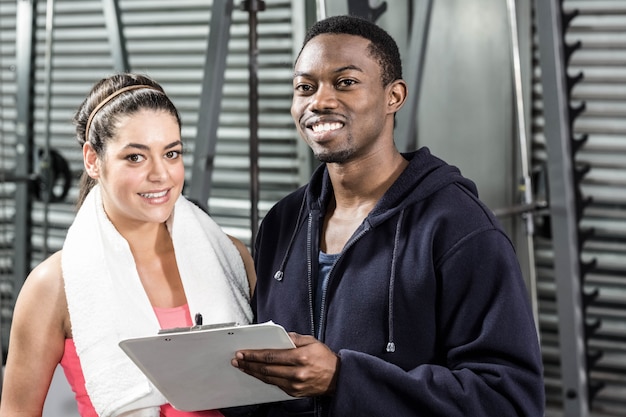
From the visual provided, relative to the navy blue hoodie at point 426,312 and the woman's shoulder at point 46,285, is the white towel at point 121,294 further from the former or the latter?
the navy blue hoodie at point 426,312

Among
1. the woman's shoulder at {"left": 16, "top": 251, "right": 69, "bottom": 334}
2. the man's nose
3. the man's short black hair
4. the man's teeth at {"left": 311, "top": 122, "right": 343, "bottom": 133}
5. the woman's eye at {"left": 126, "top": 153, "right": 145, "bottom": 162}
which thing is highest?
the man's short black hair

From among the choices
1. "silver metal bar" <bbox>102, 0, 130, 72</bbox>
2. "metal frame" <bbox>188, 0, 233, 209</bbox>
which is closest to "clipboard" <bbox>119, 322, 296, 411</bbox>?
"metal frame" <bbox>188, 0, 233, 209</bbox>

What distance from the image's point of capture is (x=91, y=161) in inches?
81.8

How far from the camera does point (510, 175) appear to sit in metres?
4.60

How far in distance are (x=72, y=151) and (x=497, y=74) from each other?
1.94 metres

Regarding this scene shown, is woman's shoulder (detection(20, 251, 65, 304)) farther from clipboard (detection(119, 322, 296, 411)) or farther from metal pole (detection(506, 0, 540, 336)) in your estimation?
metal pole (detection(506, 0, 540, 336))

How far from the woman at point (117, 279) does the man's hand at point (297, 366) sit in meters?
0.35

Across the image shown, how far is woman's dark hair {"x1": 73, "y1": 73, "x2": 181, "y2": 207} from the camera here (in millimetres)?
2035

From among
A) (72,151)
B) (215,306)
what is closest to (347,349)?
(215,306)

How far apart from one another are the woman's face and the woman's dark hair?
2 cm

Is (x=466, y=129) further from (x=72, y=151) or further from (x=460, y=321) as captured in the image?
(x=460, y=321)

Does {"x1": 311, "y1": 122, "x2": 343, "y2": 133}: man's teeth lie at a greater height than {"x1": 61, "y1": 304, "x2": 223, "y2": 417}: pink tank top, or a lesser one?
greater

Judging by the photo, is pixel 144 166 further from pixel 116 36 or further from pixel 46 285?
pixel 116 36

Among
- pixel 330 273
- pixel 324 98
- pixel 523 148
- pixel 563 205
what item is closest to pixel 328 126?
pixel 324 98
